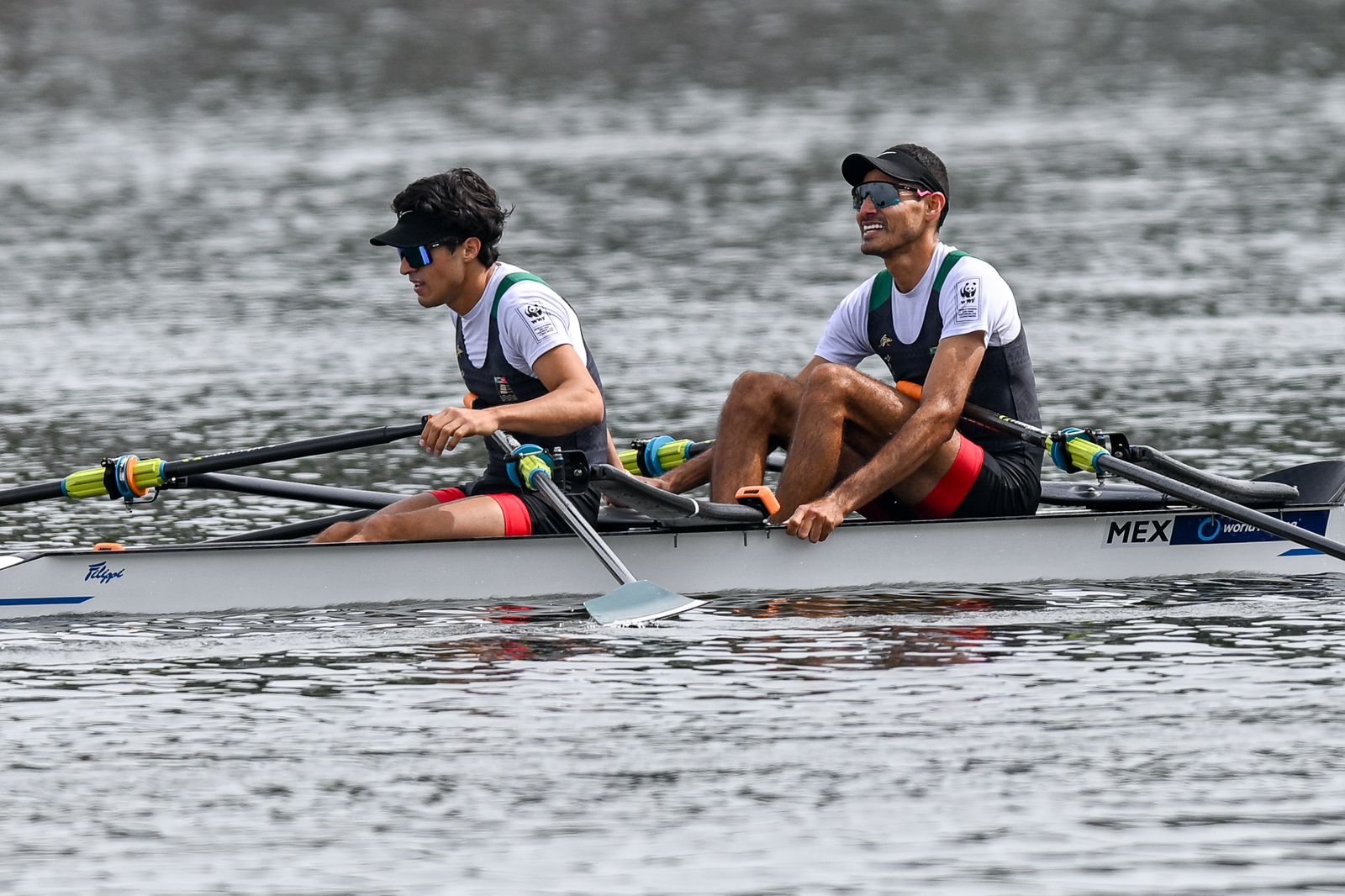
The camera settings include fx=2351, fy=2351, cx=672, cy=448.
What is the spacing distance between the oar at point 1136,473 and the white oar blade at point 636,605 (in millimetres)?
1539

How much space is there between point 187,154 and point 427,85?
11.9m

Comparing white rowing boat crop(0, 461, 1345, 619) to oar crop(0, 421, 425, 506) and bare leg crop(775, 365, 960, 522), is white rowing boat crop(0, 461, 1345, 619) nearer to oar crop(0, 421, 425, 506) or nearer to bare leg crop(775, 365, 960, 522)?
bare leg crop(775, 365, 960, 522)

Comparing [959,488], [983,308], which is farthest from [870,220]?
[959,488]

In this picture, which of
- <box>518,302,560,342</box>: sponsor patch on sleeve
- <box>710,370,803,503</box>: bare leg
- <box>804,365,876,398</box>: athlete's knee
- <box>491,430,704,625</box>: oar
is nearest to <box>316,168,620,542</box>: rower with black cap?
<box>518,302,560,342</box>: sponsor patch on sleeve

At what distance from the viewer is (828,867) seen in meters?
7.68

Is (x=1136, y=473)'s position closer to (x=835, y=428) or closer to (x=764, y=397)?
(x=835, y=428)

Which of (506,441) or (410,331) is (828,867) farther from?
(410,331)

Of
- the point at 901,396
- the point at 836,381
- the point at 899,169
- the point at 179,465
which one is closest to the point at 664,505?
the point at 836,381

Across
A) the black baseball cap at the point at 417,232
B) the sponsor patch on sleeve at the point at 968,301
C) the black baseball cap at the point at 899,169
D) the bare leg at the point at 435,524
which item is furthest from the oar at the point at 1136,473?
the black baseball cap at the point at 417,232

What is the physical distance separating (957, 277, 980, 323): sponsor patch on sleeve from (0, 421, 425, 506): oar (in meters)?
2.71

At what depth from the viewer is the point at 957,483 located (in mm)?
11680

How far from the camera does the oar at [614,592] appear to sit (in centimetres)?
1110

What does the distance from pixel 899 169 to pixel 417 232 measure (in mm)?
2373

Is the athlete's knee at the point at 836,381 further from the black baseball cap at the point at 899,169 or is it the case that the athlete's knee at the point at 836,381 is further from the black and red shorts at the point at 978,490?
the black baseball cap at the point at 899,169
